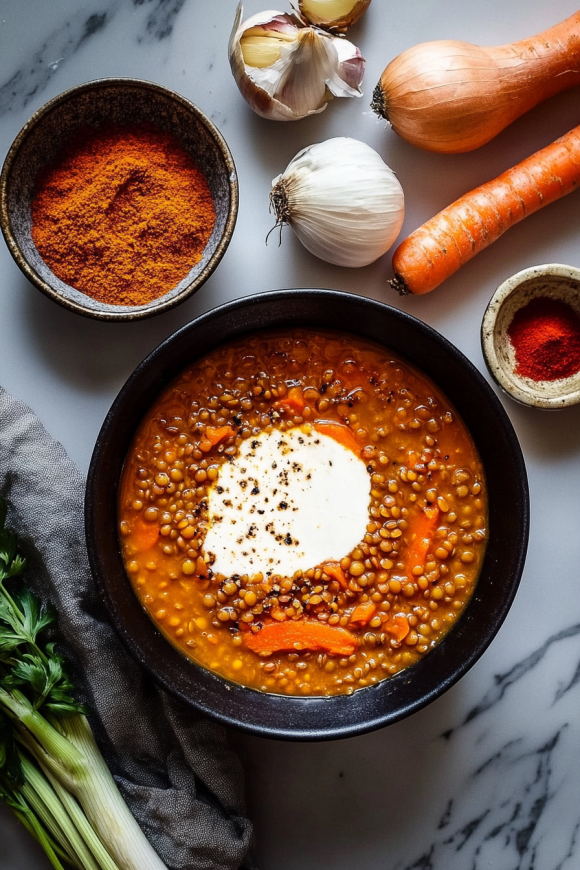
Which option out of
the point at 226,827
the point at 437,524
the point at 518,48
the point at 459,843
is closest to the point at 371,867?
the point at 459,843

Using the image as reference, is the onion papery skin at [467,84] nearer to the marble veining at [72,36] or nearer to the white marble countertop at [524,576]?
the white marble countertop at [524,576]

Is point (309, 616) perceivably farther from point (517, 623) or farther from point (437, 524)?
point (517, 623)

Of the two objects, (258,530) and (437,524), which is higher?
(258,530)

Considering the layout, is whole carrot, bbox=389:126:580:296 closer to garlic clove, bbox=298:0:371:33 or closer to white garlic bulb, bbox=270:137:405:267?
white garlic bulb, bbox=270:137:405:267

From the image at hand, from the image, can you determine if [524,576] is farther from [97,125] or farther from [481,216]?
[97,125]

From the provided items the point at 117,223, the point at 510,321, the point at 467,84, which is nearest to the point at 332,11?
the point at 467,84

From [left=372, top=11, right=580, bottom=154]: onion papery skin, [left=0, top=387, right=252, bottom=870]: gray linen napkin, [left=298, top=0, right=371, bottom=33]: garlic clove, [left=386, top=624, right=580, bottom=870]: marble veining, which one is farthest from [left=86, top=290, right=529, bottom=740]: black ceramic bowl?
[left=298, top=0, right=371, bottom=33]: garlic clove

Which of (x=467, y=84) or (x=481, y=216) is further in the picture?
(x=481, y=216)
